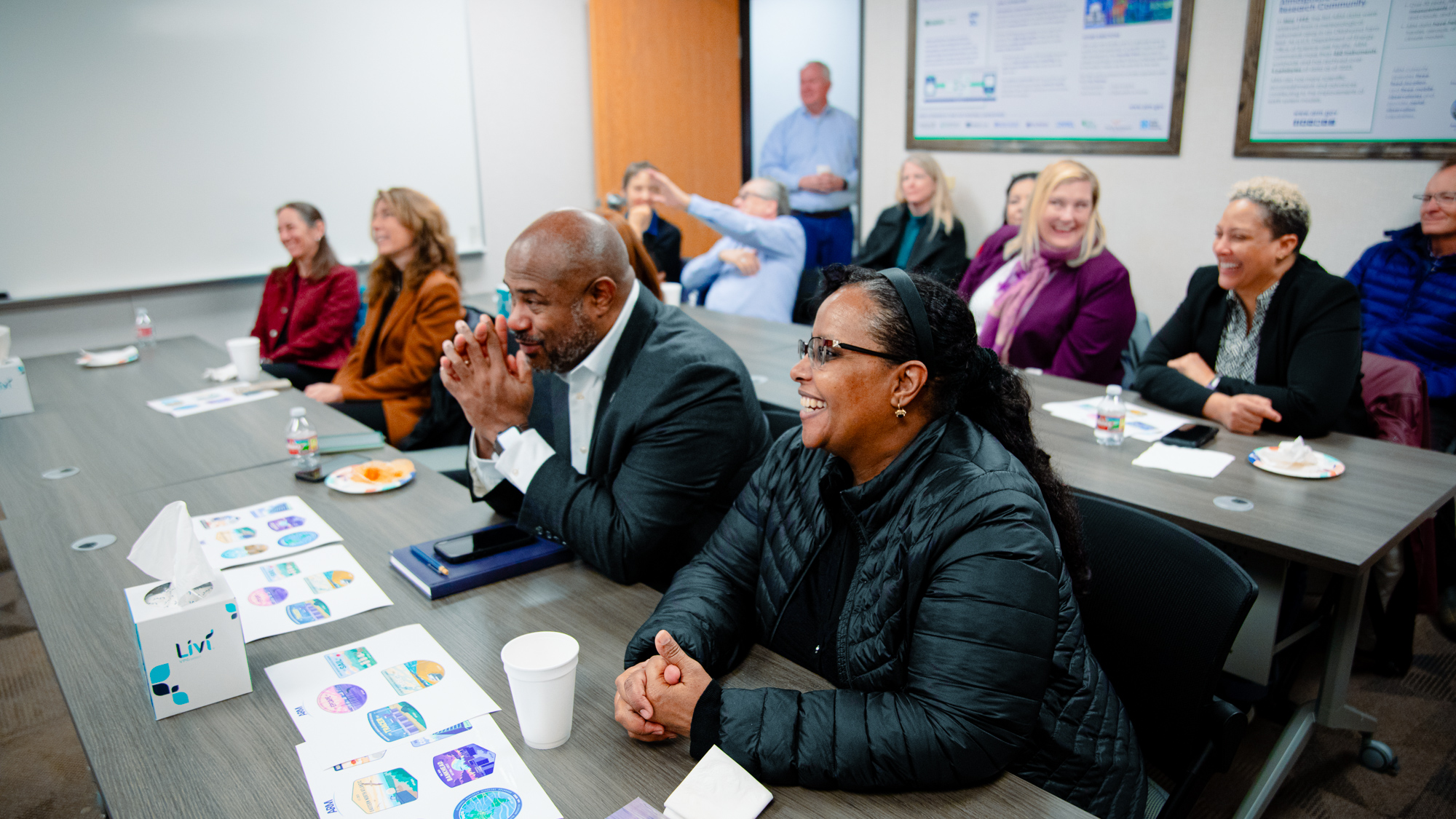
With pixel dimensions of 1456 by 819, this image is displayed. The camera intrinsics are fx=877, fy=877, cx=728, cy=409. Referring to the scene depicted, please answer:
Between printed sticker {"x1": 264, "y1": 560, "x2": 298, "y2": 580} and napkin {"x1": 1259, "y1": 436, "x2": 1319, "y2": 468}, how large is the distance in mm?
2111

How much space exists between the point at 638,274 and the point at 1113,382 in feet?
6.20

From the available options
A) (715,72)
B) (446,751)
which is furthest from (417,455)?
(715,72)

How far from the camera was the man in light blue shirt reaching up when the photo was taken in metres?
4.43

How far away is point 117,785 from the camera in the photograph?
100cm

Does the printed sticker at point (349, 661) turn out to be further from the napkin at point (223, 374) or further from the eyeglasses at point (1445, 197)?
the eyeglasses at point (1445, 197)

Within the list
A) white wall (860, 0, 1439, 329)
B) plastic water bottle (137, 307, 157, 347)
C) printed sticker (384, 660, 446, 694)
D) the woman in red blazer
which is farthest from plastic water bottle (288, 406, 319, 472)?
white wall (860, 0, 1439, 329)

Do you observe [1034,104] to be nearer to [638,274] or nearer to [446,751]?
[638,274]

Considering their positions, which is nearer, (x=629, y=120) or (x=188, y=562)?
(x=188, y=562)

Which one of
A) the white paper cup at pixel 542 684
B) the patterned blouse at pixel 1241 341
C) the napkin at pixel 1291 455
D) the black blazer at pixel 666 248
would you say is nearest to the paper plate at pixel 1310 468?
the napkin at pixel 1291 455

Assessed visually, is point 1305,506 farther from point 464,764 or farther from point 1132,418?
point 464,764

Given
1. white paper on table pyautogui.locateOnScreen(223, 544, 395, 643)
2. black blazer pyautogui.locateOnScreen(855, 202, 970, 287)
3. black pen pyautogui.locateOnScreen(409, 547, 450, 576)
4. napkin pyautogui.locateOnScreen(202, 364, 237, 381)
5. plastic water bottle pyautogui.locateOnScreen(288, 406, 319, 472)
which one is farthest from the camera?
black blazer pyautogui.locateOnScreen(855, 202, 970, 287)

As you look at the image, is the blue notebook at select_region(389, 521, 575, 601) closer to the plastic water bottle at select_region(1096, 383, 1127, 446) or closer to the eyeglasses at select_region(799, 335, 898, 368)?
the eyeglasses at select_region(799, 335, 898, 368)

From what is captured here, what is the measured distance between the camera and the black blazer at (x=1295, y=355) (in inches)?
90.1

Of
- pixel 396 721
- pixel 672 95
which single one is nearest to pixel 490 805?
pixel 396 721
